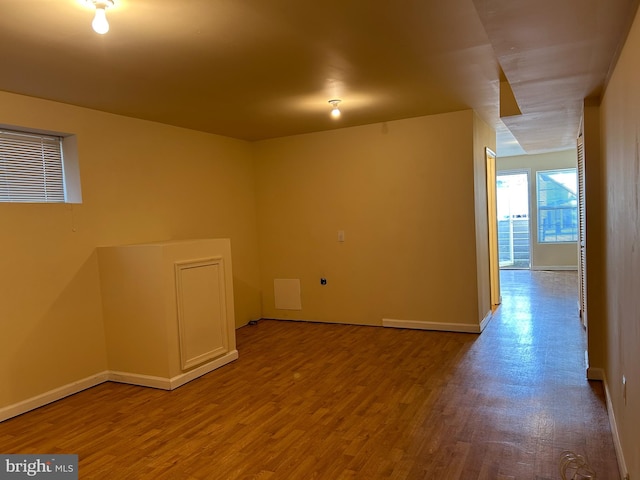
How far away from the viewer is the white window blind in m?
3.45

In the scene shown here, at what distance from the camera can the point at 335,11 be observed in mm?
2238

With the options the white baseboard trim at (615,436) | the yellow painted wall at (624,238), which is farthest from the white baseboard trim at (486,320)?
the yellow painted wall at (624,238)

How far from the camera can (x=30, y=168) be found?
3.63 metres

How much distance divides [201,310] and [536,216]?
786 centimetres

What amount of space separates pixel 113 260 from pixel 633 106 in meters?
3.66

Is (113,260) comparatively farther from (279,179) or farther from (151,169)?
(279,179)

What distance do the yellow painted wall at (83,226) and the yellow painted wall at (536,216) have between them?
6.97m

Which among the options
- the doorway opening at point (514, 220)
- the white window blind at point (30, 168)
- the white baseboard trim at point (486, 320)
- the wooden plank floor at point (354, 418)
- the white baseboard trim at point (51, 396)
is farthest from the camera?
the doorway opening at point (514, 220)

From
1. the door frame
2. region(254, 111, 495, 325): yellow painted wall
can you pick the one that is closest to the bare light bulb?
region(254, 111, 495, 325): yellow painted wall

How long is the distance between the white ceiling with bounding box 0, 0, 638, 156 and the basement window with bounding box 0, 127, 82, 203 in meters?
0.37

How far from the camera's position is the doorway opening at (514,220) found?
9.76 metres

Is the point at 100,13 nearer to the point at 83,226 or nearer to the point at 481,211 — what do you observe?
the point at 83,226

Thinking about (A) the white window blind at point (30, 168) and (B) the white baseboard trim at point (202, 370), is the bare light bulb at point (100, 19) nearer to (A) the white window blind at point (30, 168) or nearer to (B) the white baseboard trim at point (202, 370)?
(A) the white window blind at point (30, 168)

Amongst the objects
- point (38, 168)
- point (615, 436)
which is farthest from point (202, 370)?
point (615, 436)
